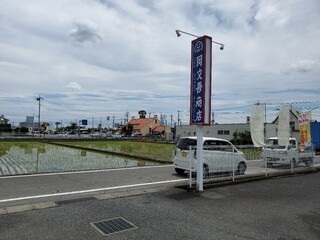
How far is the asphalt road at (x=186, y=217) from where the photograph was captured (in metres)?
4.93

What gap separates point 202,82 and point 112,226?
476cm

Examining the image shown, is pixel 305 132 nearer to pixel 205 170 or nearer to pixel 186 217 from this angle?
pixel 205 170

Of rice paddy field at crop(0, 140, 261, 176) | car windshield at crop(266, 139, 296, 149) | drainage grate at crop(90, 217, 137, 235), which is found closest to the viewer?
drainage grate at crop(90, 217, 137, 235)

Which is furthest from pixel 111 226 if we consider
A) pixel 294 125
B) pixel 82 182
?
pixel 294 125

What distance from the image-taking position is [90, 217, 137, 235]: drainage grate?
5070 millimetres

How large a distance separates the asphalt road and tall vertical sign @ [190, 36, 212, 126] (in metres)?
→ 2.12

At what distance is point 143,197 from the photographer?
24.6 feet

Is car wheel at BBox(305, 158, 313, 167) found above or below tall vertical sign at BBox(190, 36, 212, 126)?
below

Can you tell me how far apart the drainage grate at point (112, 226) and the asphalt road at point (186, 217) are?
0.10 metres

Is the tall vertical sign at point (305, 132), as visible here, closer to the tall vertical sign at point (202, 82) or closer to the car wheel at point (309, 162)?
the car wheel at point (309, 162)

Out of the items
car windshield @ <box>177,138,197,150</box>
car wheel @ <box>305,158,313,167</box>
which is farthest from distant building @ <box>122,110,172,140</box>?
car windshield @ <box>177,138,197,150</box>

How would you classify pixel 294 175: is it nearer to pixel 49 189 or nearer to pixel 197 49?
pixel 197 49

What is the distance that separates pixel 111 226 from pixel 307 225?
359 cm

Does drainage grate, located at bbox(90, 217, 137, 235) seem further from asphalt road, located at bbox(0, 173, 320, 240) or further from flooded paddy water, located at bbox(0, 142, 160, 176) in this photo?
flooded paddy water, located at bbox(0, 142, 160, 176)
